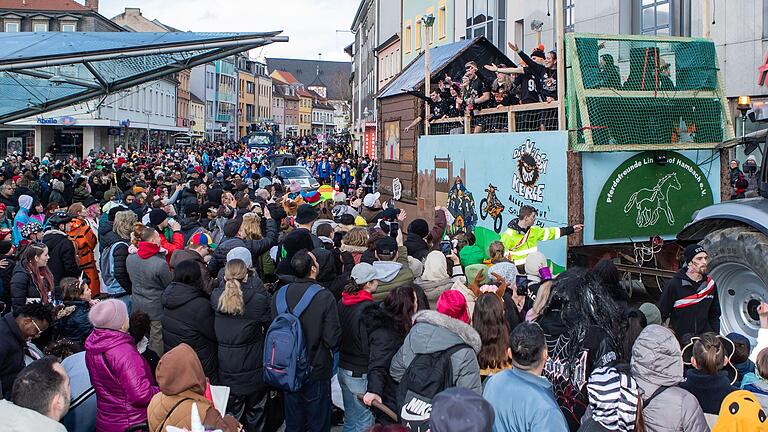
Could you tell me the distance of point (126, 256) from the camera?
27.8 feet

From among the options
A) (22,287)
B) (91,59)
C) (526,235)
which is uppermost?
(91,59)

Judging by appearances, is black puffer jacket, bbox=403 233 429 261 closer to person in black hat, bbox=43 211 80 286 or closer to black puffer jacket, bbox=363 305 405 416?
black puffer jacket, bbox=363 305 405 416

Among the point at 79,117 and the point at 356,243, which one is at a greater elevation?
the point at 79,117

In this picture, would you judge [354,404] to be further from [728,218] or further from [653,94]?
[653,94]

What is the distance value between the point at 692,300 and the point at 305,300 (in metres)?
3.23

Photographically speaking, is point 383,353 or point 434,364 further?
point 383,353

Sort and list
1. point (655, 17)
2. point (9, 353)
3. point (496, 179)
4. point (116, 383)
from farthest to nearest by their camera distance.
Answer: point (655, 17), point (496, 179), point (9, 353), point (116, 383)

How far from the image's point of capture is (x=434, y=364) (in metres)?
4.73

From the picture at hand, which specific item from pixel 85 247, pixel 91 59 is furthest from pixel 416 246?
pixel 91 59

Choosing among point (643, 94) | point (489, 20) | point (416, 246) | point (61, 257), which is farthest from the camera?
point (489, 20)

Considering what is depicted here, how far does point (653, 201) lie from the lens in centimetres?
890

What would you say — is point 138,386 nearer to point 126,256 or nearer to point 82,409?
point 82,409

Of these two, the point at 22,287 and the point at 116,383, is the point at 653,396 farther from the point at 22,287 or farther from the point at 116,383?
the point at 22,287

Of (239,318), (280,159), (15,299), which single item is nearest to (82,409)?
(239,318)
